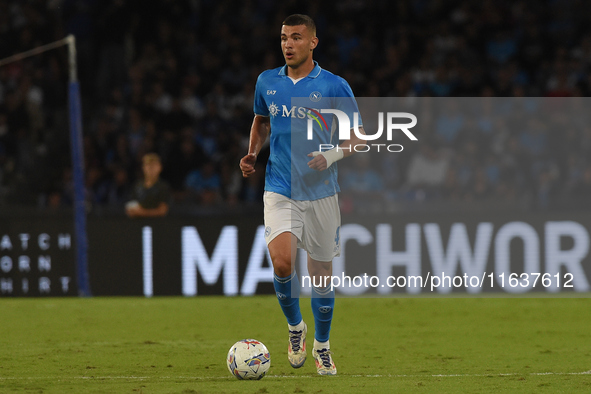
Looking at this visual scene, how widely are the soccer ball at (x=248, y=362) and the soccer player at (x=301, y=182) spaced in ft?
1.40

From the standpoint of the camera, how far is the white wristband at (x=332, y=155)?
575 centimetres

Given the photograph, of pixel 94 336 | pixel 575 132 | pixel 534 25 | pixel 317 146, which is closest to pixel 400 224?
pixel 575 132

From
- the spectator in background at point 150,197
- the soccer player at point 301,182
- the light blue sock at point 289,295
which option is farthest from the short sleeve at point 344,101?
the spectator in background at point 150,197

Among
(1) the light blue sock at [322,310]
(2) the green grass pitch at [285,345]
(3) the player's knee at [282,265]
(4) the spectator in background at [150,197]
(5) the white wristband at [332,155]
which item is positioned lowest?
(2) the green grass pitch at [285,345]

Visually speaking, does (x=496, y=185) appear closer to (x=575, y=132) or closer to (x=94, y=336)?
(x=575, y=132)

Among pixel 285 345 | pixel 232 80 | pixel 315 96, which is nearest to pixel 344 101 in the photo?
pixel 315 96

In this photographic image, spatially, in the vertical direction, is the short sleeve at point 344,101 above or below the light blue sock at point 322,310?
above

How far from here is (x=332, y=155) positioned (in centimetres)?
581

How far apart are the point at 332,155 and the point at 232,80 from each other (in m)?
9.31

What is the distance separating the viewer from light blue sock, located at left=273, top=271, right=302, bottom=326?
19.4 ft

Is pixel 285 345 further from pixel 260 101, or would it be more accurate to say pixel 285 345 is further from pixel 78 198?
pixel 78 198

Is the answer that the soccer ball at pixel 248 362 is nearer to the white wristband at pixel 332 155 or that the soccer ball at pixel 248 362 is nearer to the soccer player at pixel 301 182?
the soccer player at pixel 301 182

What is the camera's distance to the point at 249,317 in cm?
927

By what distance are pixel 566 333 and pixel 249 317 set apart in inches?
124
